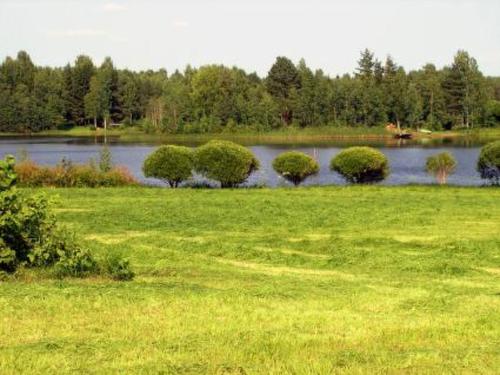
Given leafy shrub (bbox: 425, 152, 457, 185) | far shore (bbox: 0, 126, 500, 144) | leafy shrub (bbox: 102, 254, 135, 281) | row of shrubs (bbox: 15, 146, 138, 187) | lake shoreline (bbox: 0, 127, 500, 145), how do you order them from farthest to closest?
far shore (bbox: 0, 126, 500, 144) < lake shoreline (bbox: 0, 127, 500, 145) < leafy shrub (bbox: 425, 152, 457, 185) < row of shrubs (bbox: 15, 146, 138, 187) < leafy shrub (bbox: 102, 254, 135, 281)

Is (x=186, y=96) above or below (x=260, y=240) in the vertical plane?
above

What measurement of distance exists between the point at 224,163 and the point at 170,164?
2481 mm

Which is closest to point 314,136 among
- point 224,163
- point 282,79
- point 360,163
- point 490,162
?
point 282,79

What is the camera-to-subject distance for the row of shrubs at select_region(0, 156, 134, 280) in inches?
476

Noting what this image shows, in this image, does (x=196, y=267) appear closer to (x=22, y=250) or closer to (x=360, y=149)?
(x=22, y=250)

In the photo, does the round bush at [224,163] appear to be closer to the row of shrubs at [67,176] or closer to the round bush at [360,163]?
the row of shrubs at [67,176]

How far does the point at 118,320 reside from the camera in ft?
29.1

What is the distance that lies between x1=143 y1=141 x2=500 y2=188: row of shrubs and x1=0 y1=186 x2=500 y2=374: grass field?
1076 cm

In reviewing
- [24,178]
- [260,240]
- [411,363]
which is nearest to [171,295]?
[411,363]

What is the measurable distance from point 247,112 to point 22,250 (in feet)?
351

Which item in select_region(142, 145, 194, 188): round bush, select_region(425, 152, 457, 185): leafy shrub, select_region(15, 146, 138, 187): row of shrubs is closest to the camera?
select_region(15, 146, 138, 187): row of shrubs

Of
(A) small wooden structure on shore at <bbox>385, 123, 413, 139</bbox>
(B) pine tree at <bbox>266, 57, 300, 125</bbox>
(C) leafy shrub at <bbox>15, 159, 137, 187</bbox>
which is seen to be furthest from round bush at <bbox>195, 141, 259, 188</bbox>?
(B) pine tree at <bbox>266, 57, 300, 125</bbox>

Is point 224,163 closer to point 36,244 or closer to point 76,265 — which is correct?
point 36,244

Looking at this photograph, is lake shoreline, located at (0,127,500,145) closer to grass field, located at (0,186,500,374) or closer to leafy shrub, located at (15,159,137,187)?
leafy shrub, located at (15,159,137,187)
